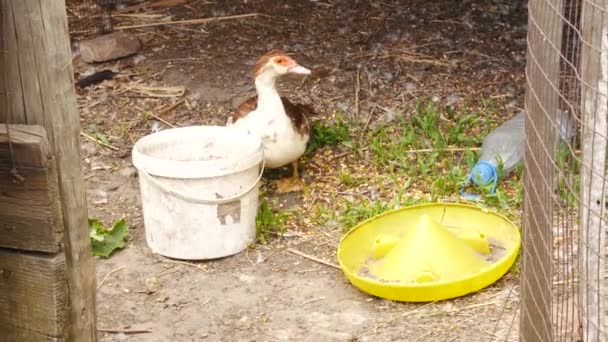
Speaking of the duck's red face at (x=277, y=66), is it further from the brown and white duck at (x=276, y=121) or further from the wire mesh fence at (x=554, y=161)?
the wire mesh fence at (x=554, y=161)

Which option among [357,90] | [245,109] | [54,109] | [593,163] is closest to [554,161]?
[593,163]

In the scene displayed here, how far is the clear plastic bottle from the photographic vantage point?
17.9 feet

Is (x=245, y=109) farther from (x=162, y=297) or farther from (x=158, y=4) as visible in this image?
(x=158, y=4)

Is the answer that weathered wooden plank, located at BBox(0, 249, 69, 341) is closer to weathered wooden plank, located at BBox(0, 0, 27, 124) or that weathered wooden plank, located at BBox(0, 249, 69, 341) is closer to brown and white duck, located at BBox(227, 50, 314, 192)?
weathered wooden plank, located at BBox(0, 0, 27, 124)

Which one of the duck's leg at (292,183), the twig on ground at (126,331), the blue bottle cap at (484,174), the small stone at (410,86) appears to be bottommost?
the twig on ground at (126,331)

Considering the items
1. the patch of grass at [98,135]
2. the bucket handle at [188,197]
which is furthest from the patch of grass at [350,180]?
the patch of grass at [98,135]

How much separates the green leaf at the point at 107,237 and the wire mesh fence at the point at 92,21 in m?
2.65

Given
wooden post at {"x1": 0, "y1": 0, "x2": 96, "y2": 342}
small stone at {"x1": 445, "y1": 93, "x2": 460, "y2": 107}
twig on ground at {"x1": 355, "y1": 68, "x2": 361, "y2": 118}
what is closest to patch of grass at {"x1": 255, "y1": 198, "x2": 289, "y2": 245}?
twig on ground at {"x1": 355, "y1": 68, "x2": 361, "y2": 118}

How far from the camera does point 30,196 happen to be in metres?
2.70

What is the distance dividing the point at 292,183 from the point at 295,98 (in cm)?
108

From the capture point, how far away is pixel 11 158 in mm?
2680

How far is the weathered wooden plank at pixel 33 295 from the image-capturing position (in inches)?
108

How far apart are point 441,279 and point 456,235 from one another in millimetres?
383

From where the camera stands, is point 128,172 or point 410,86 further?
point 410,86
